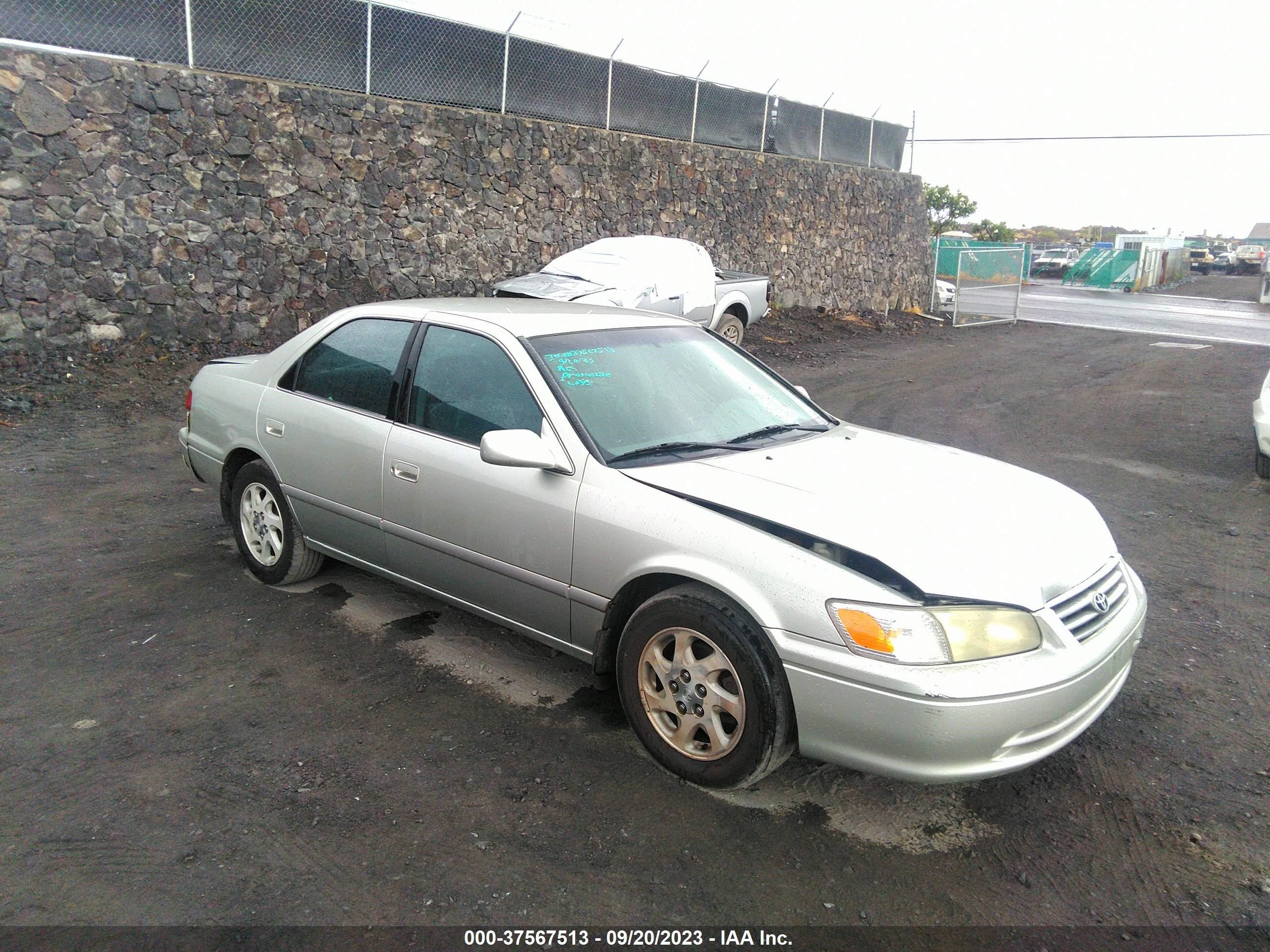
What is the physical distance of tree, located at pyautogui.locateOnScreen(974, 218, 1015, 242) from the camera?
71000 millimetres

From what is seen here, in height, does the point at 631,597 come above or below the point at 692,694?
above

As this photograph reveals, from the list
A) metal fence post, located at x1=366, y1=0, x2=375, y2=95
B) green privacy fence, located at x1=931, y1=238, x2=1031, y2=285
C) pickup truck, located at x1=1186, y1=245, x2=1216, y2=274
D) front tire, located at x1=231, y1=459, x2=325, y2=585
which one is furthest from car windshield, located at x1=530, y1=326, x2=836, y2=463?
pickup truck, located at x1=1186, y1=245, x2=1216, y2=274

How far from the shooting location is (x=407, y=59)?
13.7 m

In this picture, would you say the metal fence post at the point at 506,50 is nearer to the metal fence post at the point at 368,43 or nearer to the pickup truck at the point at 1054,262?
the metal fence post at the point at 368,43

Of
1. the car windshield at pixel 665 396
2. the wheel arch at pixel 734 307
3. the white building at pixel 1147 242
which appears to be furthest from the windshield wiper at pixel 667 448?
the white building at pixel 1147 242

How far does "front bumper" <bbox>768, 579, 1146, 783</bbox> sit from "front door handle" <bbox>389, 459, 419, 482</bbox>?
1.83 meters

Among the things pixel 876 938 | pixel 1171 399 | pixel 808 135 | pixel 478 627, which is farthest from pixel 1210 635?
pixel 808 135

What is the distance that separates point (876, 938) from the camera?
2637 mm

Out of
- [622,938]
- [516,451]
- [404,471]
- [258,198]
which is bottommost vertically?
[622,938]

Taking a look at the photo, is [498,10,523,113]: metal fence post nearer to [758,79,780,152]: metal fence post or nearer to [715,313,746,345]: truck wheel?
[715,313,746,345]: truck wheel

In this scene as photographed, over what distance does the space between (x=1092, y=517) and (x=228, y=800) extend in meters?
3.34

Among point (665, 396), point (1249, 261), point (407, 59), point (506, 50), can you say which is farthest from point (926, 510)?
point (1249, 261)

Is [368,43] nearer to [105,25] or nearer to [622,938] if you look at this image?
[105,25]

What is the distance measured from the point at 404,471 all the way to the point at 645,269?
29.0ft
